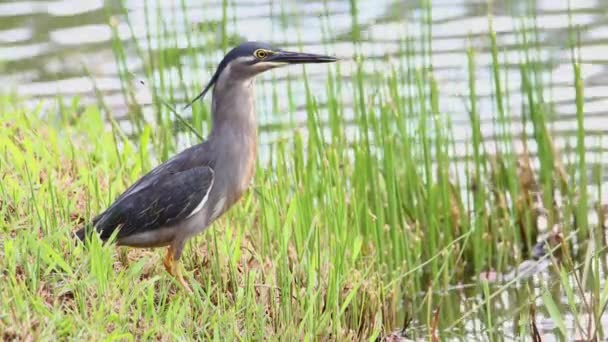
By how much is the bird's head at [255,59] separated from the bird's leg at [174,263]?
731 mm

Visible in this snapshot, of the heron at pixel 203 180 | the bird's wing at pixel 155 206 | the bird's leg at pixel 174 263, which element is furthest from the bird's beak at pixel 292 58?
the bird's leg at pixel 174 263

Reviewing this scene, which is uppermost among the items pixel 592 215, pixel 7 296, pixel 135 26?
pixel 135 26

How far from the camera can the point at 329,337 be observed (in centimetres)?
545

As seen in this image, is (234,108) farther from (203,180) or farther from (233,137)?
(203,180)

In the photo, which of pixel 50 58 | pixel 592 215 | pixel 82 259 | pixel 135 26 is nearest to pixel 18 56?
pixel 50 58

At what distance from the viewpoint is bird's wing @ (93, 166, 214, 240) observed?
527 cm

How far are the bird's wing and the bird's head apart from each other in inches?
18.3

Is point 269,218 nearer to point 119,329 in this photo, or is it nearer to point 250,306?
point 250,306

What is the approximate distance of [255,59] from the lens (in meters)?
5.46

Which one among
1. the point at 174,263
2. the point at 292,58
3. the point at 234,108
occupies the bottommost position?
the point at 174,263

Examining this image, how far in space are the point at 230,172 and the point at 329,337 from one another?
2.48ft

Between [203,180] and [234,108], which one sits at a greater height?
[234,108]

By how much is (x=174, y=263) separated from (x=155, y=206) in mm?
229

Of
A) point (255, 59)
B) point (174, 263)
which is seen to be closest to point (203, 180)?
point (174, 263)
